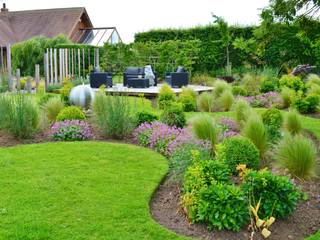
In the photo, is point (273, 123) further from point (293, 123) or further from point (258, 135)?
point (258, 135)

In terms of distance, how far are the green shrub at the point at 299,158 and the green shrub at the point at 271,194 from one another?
3.35ft

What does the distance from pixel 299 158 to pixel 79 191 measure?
8.18 feet

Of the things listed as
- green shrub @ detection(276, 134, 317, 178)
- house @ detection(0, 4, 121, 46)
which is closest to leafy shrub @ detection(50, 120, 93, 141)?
green shrub @ detection(276, 134, 317, 178)

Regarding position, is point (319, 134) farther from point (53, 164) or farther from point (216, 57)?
point (216, 57)

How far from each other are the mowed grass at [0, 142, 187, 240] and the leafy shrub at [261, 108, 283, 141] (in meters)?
1.67

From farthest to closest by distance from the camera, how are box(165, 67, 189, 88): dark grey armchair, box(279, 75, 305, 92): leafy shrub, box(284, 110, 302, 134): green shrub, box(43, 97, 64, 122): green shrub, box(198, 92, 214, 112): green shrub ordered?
1. box(165, 67, 189, 88): dark grey armchair
2. box(279, 75, 305, 92): leafy shrub
3. box(198, 92, 214, 112): green shrub
4. box(43, 97, 64, 122): green shrub
5. box(284, 110, 302, 134): green shrub

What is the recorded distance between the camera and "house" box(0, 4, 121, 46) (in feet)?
109

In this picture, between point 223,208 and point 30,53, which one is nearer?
point 223,208

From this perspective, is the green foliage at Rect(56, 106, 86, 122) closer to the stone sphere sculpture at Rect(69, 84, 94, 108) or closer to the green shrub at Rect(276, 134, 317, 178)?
the stone sphere sculpture at Rect(69, 84, 94, 108)

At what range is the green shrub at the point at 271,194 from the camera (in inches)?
156

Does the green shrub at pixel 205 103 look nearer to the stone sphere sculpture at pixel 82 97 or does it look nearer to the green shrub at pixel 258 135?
the stone sphere sculpture at pixel 82 97

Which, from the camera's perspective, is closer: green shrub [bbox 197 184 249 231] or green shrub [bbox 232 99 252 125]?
green shrub [bbox 197 184 249 231]

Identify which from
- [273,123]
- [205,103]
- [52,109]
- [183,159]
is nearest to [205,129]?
[183,159]

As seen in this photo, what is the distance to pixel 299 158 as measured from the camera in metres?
5.04
